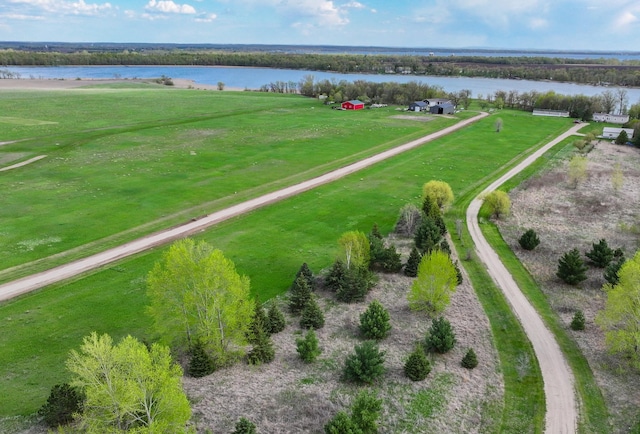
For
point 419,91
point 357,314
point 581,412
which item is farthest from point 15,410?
point 419,91

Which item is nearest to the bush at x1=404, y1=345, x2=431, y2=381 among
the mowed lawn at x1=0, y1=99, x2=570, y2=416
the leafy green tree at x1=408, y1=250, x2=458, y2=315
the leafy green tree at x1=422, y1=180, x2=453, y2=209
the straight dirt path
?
the leafy green tree at x1=408, y1=250, x2=458, y2=315

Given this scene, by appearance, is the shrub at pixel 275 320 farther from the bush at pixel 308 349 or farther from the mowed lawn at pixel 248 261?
the mowed lawn at pixel 248 261

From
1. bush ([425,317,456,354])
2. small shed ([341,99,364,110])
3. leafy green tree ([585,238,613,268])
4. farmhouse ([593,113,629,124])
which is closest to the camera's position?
bush ([425,317,456,354])

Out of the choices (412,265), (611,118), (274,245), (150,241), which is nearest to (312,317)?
(412,265)

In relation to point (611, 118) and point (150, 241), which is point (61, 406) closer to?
point (150, 241)

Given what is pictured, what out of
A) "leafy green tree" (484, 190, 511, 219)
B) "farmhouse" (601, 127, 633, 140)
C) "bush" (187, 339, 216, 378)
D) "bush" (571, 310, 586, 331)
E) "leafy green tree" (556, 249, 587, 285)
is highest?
"farmhouse" (601, 127, 633, 140)

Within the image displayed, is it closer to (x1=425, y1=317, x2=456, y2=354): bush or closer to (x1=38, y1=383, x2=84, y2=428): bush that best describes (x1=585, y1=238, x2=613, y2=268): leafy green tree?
(x1=425, y1=317, x2=456, y2=354): bush

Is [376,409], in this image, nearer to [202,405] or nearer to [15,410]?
[202,405]
